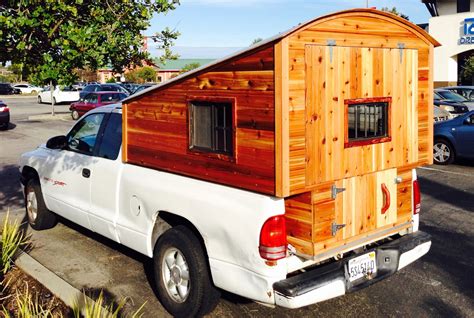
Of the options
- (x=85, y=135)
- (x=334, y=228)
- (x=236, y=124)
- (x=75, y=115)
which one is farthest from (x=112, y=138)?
(x=75, y=115)

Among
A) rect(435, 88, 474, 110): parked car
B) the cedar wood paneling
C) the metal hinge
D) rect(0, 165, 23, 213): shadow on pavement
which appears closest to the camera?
the cedar wood paneling

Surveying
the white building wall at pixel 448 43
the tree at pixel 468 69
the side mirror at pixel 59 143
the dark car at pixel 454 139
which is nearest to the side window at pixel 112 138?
the side mirror at pixel 59 143

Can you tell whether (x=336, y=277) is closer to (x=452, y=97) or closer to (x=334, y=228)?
(x=334, y=228)

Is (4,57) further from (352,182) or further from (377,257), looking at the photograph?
(377,257)

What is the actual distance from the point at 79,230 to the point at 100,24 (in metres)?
3.37

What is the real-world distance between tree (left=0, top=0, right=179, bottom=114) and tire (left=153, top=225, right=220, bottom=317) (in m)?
1.69

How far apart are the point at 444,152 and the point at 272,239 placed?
9.86m

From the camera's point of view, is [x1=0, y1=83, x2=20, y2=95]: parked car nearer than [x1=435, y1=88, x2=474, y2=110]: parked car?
No

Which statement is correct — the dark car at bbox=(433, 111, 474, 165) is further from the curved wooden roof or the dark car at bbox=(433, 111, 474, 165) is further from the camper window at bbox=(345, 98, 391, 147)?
the camper window at bbox=(345, 98, 391, 147)

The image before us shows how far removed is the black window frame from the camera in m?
4.27

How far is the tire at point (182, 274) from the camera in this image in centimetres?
441

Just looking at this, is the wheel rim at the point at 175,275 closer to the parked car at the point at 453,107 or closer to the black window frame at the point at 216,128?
the black window frame at the point at 216,128

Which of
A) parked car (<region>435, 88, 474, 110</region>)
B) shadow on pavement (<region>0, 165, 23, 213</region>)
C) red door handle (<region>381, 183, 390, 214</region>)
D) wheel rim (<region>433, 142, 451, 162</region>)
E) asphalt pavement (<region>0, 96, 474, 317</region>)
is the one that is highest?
parked car (<region>435, 88, 474, 110</region>)

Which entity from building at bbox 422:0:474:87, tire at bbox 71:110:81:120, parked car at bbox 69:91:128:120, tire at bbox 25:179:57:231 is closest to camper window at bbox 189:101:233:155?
tire at bbox 25:179:57:231
